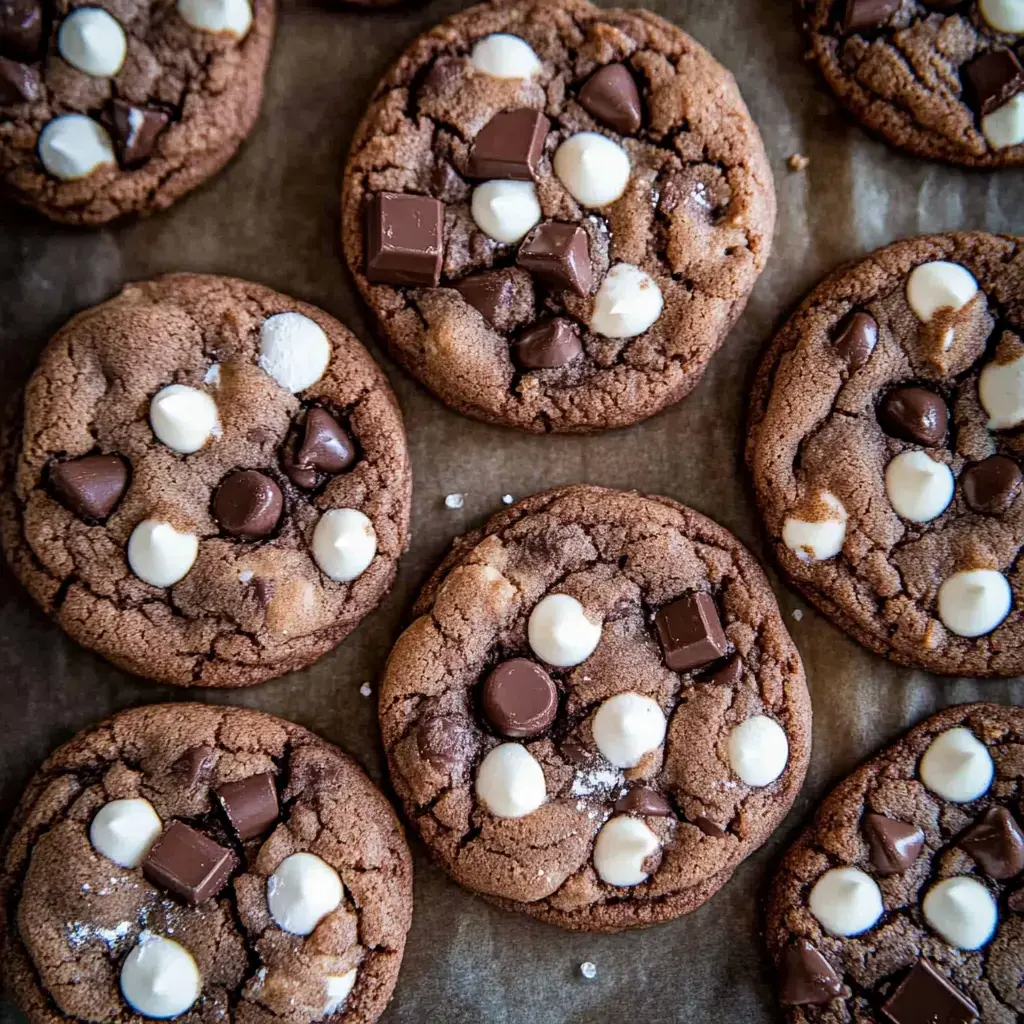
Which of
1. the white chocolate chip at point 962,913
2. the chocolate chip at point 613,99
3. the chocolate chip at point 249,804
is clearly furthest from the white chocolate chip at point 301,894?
the chocolate chip at point 613,99

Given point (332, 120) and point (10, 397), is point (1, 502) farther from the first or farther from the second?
point (332, 120)

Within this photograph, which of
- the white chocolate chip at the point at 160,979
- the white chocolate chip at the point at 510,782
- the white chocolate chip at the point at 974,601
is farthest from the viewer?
the white chocolate chip at the point at 974,601

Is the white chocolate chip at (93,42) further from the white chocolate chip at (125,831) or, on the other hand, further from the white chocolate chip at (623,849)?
the white chocolate chip at (623,849)

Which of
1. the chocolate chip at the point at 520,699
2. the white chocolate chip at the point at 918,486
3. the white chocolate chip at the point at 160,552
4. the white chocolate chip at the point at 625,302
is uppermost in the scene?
the white chocolate chip at the point at 625,302

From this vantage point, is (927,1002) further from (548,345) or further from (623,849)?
(548,345)

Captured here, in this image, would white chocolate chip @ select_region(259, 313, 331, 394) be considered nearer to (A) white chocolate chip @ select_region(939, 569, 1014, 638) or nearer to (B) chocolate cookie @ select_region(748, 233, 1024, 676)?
(B) chocolate cookie @ select_region(748, 233, 1024, 676)

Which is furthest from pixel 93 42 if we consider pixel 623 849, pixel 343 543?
pixel 623 849
